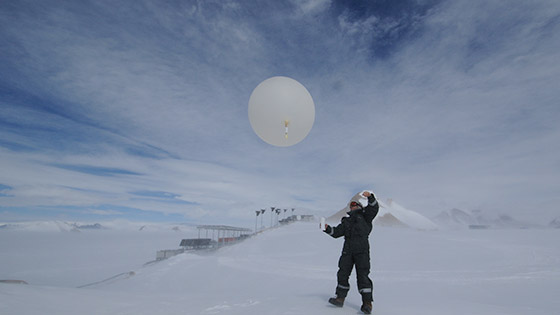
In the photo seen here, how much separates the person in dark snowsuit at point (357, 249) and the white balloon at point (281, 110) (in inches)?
123

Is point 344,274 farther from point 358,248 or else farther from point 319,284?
point 319,284

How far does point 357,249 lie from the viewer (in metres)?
5.42

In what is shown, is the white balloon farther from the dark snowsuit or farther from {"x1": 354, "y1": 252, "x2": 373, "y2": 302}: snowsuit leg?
{"x1": 354, "y1": 252, "x2": 373, "y2": 302}: snowsuit leg

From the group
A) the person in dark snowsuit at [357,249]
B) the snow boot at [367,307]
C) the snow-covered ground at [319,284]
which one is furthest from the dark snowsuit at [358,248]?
the snow-covered ground at [319,284]

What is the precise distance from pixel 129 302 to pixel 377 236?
25722 millimetres

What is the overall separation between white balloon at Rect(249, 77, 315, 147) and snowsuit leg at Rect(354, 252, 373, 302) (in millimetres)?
3872

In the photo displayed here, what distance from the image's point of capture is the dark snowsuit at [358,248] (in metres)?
5.32

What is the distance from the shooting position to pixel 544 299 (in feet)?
26.6

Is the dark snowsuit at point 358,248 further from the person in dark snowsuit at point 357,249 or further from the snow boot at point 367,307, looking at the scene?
the snow boot at point 367,307

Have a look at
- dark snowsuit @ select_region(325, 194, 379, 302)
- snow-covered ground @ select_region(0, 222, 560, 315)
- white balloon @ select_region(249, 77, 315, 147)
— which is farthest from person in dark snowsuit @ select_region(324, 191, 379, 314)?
white balloon @ select_region(249, 77, 315, 147)

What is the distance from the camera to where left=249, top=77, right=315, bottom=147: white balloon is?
299 inches

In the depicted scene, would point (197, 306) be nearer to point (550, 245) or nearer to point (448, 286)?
point (448, 286)

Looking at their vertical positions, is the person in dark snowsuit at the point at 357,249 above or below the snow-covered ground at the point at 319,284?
above

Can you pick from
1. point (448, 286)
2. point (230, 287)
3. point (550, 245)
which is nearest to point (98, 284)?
point (230, 287)
